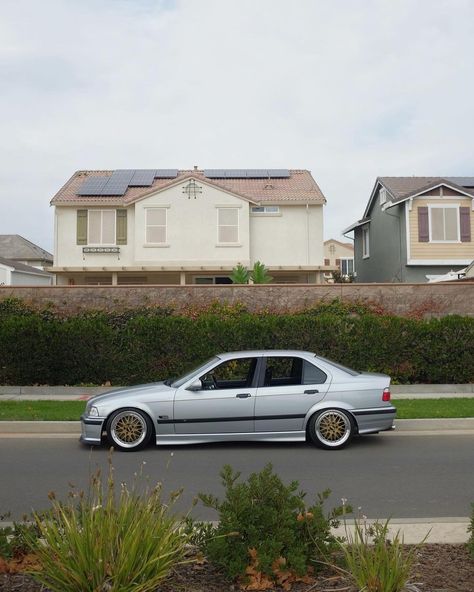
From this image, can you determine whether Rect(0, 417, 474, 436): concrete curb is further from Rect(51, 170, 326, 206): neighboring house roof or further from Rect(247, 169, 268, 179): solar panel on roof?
Rect(247, 169, 268, 179): solar panel on roof

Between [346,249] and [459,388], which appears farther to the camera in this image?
[346,249]

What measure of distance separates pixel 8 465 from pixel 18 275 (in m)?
35.3

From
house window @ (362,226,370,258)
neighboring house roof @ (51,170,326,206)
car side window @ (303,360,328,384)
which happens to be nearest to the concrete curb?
car side window @ (303,360,328,384)

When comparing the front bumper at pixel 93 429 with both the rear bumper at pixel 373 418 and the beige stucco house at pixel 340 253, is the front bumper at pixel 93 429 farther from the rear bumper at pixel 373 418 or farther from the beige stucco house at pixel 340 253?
the beige stucco house at pixel 340 253

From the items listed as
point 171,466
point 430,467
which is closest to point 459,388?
point 430,467

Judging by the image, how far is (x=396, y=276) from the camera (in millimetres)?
31891

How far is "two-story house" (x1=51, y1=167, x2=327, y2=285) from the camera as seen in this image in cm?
2973

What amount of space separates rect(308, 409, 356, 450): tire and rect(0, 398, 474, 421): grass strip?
2.43m

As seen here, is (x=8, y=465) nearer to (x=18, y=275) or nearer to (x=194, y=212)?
(x=194, y=212)

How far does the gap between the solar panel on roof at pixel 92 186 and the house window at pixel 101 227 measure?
1.17 metres

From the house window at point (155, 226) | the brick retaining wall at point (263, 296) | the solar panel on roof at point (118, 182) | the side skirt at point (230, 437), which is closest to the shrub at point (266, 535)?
the side skirt at point (230, 437)

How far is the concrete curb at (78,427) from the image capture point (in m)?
11.0

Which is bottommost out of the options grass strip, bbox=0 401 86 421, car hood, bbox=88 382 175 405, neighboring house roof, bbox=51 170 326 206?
grass strip, bbox=0 401 86 421

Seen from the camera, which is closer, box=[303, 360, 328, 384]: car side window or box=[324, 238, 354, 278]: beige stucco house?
box=[303, 360, 328, 384]: car side window
